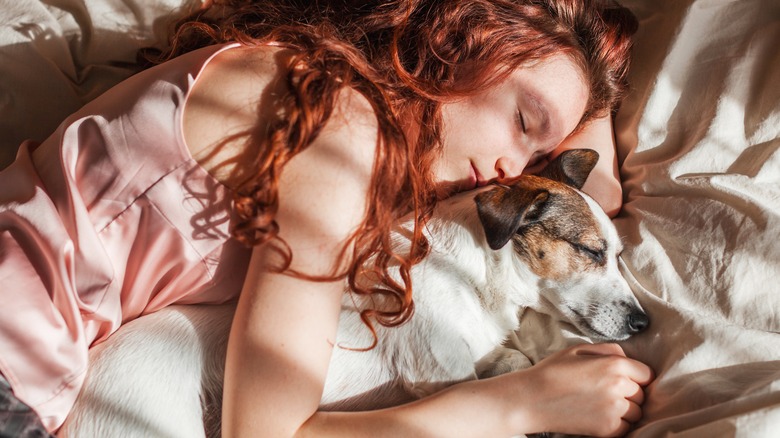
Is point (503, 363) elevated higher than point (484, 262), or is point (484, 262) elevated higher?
point (484, 262)

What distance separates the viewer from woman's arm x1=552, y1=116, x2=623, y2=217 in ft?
5.72

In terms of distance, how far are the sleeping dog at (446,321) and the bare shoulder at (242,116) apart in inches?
13.0

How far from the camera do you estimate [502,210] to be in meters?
1.44

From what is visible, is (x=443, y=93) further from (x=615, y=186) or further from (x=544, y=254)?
(x=615, y=186)

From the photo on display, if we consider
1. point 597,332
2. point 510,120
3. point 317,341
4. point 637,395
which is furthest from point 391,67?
point 637,395

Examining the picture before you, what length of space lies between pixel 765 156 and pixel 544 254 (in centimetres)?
57

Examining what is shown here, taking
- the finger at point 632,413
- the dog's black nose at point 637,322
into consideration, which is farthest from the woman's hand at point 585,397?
the dog's black nose at point 637,322

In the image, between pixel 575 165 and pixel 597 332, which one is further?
pixel 575 165

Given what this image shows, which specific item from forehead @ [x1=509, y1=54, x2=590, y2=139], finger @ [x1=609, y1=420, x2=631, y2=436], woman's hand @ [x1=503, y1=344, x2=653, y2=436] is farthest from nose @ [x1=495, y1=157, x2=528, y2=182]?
finger @ [x1=609, y1=420, x2=631, y2=436]

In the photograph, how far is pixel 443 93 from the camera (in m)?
1.50

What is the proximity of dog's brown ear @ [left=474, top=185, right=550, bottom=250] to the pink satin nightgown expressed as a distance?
0.53 m

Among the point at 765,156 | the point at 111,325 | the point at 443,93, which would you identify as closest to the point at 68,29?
the point at 111,325

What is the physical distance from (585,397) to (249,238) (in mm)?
680

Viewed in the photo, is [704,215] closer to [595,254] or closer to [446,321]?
[595,254]
